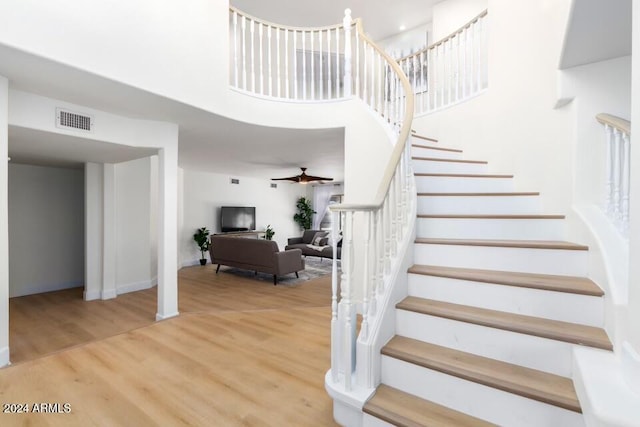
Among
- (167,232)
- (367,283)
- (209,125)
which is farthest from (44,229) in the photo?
(367,283)

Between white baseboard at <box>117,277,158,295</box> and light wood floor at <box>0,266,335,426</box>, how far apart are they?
0.51m

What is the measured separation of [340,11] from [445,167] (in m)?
4.23

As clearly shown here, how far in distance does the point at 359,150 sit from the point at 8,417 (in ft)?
11.7

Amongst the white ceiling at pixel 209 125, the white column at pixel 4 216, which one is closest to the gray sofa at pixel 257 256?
the white ceiling at pixel 209 125

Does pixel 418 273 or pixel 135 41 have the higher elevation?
pixel 135 41

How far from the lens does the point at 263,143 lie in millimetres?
4465

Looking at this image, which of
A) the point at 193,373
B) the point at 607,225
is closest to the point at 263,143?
the point at 193,373

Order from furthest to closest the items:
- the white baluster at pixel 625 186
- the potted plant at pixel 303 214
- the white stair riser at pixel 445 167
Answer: the potted plant at pixel 303 214 → the white stair riser at pixel 445 167 → the white baluster at pixel 625 186

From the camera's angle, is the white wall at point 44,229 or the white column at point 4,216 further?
the white wall at point 44,229

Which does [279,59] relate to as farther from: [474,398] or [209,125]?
[474,398]

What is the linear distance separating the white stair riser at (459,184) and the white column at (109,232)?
4394mm

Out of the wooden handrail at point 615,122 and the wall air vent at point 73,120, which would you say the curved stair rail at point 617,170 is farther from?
the wall air vent at point 73,120

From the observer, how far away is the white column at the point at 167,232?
332cm

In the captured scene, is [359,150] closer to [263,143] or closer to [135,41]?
[263,143]
